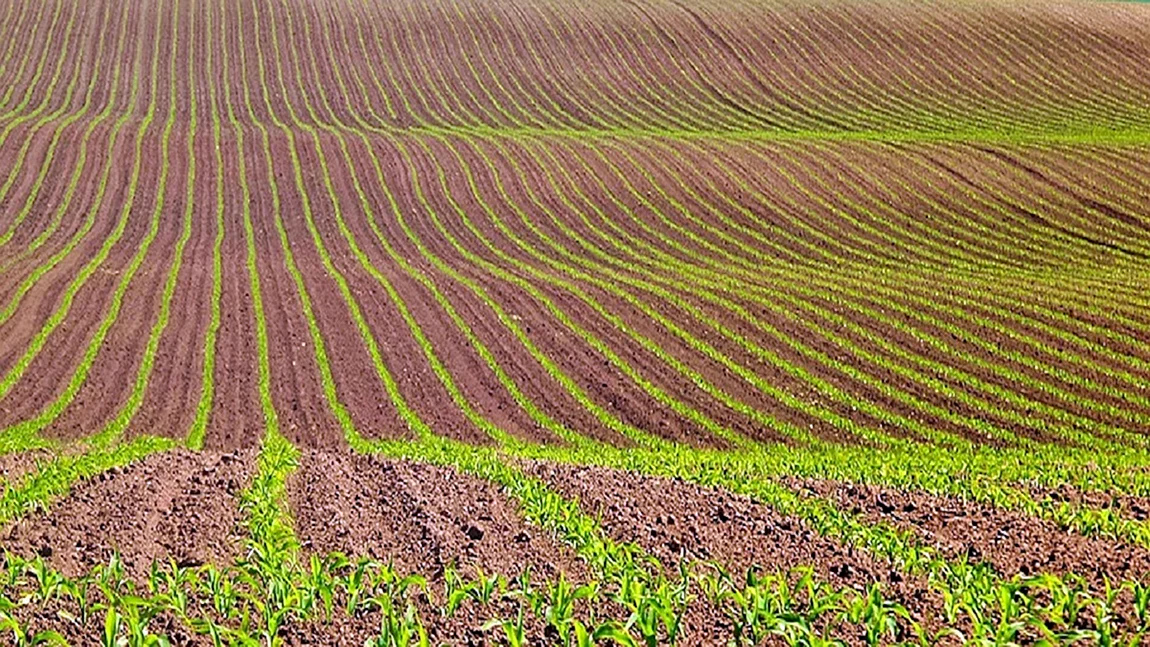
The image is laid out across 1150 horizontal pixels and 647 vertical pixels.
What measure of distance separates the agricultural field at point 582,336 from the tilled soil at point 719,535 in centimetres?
6

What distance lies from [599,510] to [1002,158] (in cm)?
3558

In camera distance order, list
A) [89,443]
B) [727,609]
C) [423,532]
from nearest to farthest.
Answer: [727,609] < [423,532] < [89,443]

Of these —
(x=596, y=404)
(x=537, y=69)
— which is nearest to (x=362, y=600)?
(x=596, y=404)

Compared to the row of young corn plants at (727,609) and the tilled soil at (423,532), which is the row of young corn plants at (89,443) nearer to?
the tilled soil at (423,532)

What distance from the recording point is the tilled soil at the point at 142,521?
740 cm

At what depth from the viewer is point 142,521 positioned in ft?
27.9

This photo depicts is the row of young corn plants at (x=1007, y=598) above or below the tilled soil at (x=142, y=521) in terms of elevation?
above

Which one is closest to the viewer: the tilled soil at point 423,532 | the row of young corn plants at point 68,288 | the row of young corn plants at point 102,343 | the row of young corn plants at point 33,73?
the tilled soil at point 423,532

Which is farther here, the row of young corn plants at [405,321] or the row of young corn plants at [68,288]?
the row of young corn plants at [405,321]

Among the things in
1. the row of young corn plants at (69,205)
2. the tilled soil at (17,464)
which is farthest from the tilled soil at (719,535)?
the row of young corn plants at (69,205)

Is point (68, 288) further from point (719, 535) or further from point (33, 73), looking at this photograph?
point (33, 73)

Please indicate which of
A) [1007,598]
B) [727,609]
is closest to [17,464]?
[727,609]

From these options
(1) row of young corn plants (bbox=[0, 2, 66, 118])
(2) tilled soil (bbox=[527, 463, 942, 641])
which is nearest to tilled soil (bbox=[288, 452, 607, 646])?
(2) tilled soil (bbox=[527, 463, 942, 641])

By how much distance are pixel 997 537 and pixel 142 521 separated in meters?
7.02
